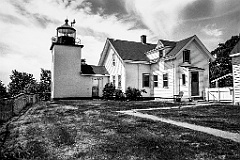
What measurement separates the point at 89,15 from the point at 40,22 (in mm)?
3509

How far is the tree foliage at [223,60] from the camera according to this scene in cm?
3152

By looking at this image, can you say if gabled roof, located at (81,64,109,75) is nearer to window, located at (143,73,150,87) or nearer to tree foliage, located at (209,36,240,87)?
window, located at (143,73,150,87)

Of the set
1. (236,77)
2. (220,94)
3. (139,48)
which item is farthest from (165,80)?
(236,77)

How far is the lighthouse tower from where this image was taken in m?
21.5

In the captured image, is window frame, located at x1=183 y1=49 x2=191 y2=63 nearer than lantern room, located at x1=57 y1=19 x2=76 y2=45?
Yes

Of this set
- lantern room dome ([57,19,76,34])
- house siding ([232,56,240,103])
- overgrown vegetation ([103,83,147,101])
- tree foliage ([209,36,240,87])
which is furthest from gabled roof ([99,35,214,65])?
tree foliage ([209,36,240,87])

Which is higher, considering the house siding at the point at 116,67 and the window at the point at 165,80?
the house siding at the point at 116,67

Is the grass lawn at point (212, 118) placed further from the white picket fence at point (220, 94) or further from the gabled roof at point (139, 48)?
the gabled roof at point (139, 48)

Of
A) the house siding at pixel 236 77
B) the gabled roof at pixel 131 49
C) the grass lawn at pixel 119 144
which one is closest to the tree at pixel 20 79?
the gabled roof at pixel 131 49

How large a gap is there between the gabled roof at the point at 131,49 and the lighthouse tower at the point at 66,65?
4.23 meters

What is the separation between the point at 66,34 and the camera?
74.0 feet

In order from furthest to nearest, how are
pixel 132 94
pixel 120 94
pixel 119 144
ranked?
1. pixel 120 94
2. pixel 132 94
3. pixel 119 144

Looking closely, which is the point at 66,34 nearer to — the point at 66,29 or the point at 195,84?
the point at 66,29

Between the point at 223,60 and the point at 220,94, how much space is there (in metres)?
19.2
